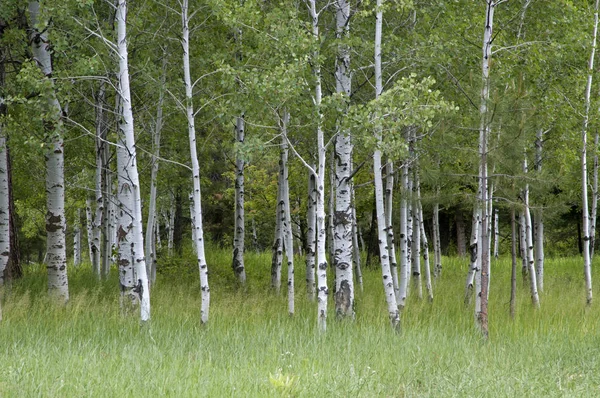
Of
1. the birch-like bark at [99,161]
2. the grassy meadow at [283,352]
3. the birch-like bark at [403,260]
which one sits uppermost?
the birch-like bark at [99,161]

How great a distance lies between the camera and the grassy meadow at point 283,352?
6809 mm

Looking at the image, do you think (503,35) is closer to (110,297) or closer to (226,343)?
(226,343)

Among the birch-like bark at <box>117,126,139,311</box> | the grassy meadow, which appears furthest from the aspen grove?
the grassy meadow

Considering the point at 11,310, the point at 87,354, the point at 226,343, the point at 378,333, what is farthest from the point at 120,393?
the point at 11,310

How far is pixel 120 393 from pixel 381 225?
238 inches

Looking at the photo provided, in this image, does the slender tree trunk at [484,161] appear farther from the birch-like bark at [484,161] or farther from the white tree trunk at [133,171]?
the white tree trunk at [133,171]

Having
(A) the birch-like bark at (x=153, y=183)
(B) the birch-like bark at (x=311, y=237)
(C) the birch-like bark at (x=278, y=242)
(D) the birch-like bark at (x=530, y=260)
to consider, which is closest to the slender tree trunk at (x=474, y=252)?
(D) the birch-like bark at (x=530, y=260)

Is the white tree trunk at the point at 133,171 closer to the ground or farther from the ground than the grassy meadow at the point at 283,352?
farther from the ground

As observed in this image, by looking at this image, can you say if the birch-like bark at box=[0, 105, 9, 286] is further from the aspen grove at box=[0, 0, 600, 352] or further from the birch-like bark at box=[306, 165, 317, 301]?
the birch-like bark at box=[306, 165, 317, 301]

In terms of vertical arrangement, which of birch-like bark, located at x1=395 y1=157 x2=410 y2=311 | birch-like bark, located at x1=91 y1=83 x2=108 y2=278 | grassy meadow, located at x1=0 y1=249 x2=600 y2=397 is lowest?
grassy meadow, located at x1=0 y1=249 x2=600 y2=397

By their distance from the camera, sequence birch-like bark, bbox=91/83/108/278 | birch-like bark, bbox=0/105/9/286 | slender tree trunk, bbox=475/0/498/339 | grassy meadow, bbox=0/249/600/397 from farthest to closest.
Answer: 1. birch-like bark, bbox=91/83/108/278
2. birch-like bark, bbox=0/105/9/286
3. slender tree trunk, bbox=475/0/498/339
4. grassy meadow, bbox=0/249/600/397

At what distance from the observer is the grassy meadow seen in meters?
6.81

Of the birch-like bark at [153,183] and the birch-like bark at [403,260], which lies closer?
the birch-like bark at [403,260]

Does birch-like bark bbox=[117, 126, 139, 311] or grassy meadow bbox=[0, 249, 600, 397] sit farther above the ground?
birch-like bark bbox=[117, 126, 139, 311]
